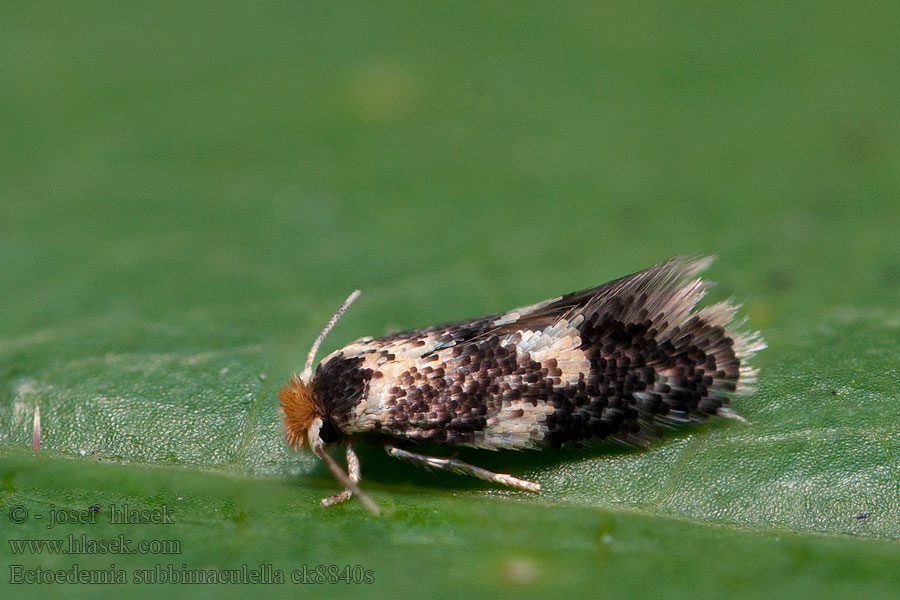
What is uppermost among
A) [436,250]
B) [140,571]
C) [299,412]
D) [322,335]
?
[436,250]

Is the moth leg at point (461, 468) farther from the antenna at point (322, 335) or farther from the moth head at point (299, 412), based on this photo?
the antenna at point (322, 335)

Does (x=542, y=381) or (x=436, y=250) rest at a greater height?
(x=436, y=250)

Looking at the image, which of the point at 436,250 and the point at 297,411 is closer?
the point at 297,411

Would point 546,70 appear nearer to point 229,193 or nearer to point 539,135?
point 539,135

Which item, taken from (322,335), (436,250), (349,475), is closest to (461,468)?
(349,475)

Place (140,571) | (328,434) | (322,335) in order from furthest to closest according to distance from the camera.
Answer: (322,335) → (328,434) → (140,571)

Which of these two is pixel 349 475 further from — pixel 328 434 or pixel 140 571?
pixel 140 571

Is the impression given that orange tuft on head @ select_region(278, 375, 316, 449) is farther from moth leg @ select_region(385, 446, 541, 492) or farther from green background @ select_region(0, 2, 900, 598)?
moth leg @ select_region(385, 446, 541, 492)
